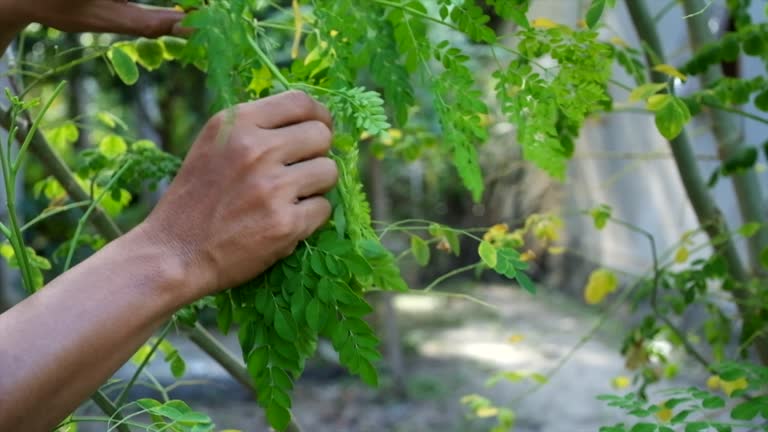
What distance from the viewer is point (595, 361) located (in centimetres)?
573

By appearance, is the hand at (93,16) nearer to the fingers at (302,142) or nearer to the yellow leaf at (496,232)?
the fingers at (302,142)

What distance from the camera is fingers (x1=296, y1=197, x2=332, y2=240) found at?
2.58 ft

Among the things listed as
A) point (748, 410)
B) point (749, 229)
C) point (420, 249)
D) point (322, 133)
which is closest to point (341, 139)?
point (322, 133)

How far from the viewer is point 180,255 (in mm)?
773

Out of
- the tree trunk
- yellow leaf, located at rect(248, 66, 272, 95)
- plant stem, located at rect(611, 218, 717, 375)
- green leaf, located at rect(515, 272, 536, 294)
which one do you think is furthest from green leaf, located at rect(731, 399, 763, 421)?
the tree trunk

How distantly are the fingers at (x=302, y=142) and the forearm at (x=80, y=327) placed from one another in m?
0.14

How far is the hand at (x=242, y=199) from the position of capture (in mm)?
771

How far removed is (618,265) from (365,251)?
6618 millimetres

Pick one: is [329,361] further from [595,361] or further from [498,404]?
[595,361]

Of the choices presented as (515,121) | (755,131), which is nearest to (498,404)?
(755,131)

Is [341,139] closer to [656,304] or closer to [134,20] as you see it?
[134,20]

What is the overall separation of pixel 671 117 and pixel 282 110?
0.52 m

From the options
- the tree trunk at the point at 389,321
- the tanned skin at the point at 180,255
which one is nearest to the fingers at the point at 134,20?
the tanned skin at the point at 180,255

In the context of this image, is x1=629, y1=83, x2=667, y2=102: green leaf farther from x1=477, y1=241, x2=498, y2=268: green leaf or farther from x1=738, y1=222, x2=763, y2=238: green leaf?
x1=738, y1=222, x2=763, y2=238: green leaf
